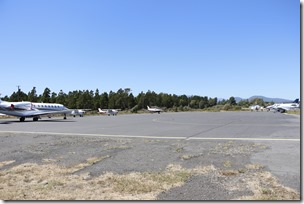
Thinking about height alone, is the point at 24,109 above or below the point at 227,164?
above

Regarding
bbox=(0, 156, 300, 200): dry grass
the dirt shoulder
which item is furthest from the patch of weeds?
bbox=(0, 156, 300, 200): dry grass

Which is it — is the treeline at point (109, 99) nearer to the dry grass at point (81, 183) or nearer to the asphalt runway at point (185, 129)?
the asphalt runway at point (185, 129)

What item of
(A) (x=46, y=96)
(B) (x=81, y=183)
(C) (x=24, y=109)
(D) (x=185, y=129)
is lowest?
(B) (x=81, y=183)

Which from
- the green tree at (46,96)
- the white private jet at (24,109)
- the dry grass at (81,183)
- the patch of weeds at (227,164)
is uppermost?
the green tree at (46,96)

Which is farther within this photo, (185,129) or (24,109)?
(24,109)

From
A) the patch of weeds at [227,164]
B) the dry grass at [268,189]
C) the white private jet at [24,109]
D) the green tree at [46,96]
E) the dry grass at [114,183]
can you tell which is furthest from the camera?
the green tree at [46,96]

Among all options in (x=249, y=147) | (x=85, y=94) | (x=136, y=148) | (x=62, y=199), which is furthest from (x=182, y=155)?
(x=85, y=94)

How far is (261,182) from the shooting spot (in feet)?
20.9

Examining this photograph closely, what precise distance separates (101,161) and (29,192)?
322 cm

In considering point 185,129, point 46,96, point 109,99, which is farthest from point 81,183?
point 109,99

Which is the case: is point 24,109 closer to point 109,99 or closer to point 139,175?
point 139,175

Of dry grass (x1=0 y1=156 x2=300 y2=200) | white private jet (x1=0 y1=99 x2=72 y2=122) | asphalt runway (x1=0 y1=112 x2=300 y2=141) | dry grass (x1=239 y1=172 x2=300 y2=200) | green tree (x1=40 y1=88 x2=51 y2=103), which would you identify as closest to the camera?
dry grass (x1=239 y1=172 x2=300 y2=200)

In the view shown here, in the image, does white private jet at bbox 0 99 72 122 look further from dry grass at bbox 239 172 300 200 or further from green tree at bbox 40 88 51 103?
green tree at bbox 40 88 51 103

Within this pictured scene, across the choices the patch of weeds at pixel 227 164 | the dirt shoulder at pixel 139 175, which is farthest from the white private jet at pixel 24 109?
the patch of weeds at pixel 227 164
